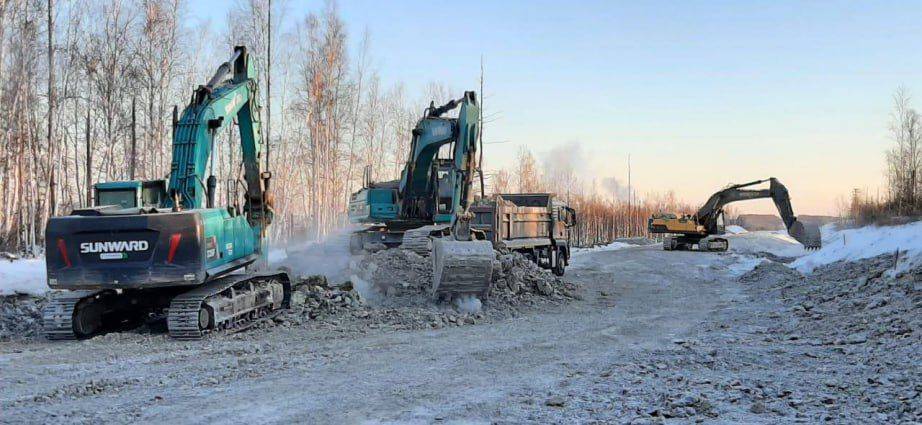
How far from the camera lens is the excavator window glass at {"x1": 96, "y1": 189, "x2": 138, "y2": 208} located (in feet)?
30.9

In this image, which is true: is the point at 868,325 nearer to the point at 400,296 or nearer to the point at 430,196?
the point at 400,296

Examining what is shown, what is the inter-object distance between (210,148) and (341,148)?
29237 millimetres

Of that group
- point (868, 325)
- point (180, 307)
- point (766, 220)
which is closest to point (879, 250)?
point (868, 325)

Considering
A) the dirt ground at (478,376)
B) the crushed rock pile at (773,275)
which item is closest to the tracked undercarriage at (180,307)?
the dirt ground at (478,376)

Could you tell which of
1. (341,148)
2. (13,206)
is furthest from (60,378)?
(341,148)

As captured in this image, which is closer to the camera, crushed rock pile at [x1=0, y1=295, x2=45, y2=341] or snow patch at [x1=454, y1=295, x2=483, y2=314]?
crushed rock pile at [x1=0, y1=295, x2=45, y2=341]

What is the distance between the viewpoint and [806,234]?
30.3 meters

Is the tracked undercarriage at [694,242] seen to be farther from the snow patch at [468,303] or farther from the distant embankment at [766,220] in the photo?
the distant embankment at [766,220]

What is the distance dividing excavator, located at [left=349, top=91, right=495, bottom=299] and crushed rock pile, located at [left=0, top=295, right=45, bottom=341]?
225 inches

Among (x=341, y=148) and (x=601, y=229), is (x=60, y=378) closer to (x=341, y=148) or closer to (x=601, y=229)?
(x=341, y=148)

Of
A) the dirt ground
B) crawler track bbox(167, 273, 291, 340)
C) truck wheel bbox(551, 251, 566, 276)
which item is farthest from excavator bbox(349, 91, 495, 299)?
truck wheel bbox(551, 251, 566, 276)

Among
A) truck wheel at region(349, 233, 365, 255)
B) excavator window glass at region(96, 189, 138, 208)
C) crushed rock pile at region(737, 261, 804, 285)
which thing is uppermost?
excavator window glass at region(96, 189, 138, 208)

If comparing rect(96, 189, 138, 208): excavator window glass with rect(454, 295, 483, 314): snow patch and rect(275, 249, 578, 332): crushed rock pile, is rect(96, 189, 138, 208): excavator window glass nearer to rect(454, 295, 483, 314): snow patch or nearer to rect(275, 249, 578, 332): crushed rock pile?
rect(275, 249, 578, 332): crushed rock pile

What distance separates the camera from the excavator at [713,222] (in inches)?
1196
